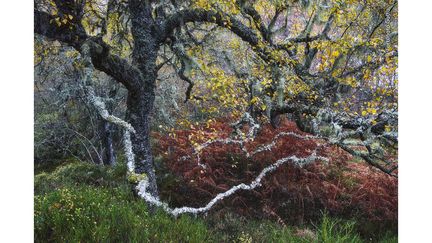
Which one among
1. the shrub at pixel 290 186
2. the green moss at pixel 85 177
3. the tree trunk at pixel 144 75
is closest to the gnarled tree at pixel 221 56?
the tree trunk at pixel 144 75

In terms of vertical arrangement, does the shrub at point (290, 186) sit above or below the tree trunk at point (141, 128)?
below

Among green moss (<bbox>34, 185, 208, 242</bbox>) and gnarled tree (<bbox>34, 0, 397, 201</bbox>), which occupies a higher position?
gnarled tree (<bbox>34, 0, 397, 201</bbox>)

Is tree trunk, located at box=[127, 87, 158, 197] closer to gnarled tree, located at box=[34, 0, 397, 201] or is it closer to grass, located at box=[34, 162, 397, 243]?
gnarled tree, located at box=[34, 0, 397, 201]

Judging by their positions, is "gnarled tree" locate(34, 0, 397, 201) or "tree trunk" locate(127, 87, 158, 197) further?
"tree trunk" locate(127, 87, 158, 197)

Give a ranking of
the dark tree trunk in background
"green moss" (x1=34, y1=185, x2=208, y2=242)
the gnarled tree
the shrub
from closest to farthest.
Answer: "green moss" (x1=34, y1=185, x2=208, y2=242)
the gnarled tree
the shrub
the dark tree trunk in background

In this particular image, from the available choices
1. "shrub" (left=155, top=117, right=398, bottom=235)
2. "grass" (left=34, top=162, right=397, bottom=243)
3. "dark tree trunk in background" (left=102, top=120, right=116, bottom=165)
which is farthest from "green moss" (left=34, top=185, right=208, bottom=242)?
"dark tree trunk in background" (left=102, top=120, right=116, bottom=165)

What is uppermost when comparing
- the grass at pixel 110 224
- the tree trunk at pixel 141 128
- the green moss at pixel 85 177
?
the tree trunk at pixel 141 128

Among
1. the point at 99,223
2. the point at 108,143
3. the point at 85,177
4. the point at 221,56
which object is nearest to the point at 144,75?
the point at 221,56

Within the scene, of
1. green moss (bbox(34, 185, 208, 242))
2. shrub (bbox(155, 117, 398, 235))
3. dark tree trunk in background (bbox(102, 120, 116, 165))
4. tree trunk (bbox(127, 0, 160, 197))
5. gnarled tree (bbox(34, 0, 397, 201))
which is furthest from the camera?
dark tree trunk in background (bbox(102, 120, 116, 165))

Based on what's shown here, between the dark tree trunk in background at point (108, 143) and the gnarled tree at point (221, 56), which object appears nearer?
the gnarled tree at point (221, 56)

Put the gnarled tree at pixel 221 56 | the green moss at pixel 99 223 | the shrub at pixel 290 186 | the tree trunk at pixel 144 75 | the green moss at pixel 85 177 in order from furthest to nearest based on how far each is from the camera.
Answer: the green moss at pixel 85 177, the shrub at pixel 290 186, the tree trunk at pixel 144 75, the gnarled tree at pixel 221 56, the green moss at pixel 99 223

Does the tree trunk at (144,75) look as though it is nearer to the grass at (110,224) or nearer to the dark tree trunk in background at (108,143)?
the grass at (110,224)

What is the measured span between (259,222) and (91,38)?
14.5 ft
